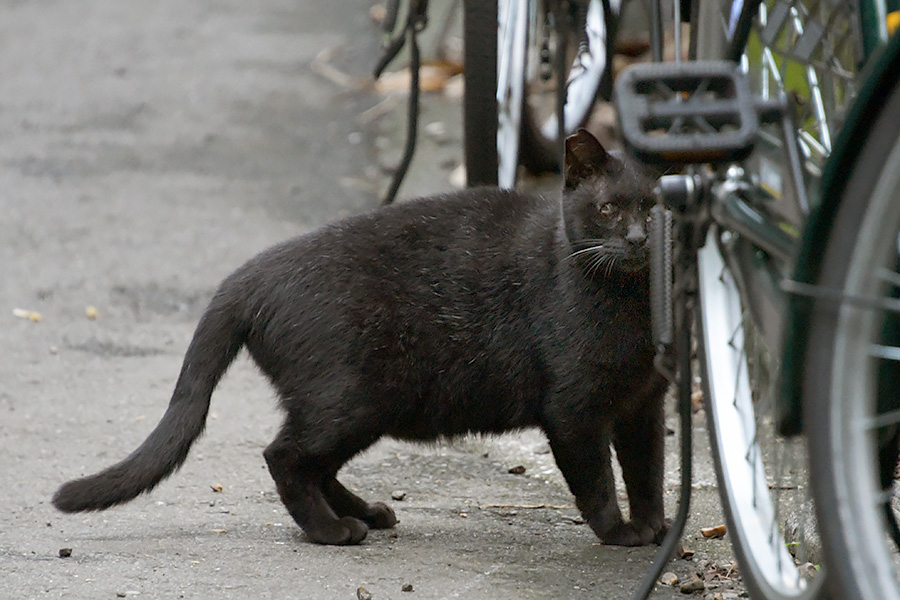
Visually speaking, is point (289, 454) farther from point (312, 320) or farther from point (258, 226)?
point (258, 226)

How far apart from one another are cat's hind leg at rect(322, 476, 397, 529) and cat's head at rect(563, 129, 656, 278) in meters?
0.73

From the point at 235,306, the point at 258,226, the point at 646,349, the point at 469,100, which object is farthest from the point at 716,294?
the point at 258,226

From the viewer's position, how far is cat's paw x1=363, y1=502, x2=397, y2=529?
271 centimetres

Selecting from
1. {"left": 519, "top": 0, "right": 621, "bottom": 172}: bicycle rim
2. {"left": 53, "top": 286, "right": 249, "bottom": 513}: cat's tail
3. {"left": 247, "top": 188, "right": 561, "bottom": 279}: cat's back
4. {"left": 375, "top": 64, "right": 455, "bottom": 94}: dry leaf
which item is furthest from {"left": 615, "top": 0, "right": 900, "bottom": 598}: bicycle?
{"left": 375, "top": 64, "right": 455, "bottom": 94}: dry leaf

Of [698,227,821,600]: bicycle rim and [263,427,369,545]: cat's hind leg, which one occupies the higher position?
[698,227,821,600]: bicycle rim

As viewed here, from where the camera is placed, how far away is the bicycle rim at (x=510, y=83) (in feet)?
12.8

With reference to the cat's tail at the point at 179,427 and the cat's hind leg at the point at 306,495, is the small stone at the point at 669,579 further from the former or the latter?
the cat's tail at the point at 179,427

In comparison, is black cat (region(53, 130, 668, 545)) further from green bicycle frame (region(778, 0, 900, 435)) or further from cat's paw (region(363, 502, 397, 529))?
green bicycle frame (region(778, 0, 900, 435))

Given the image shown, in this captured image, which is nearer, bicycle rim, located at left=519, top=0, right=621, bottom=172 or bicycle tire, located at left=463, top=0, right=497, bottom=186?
bicycle tire, located at left=463, top=0, right=497, bottom=186

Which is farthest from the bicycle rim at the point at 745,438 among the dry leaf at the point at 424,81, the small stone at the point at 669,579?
the dry leaf at the point at 424,81

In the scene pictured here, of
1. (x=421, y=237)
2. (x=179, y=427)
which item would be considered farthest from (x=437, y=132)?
(x=179, y=427)

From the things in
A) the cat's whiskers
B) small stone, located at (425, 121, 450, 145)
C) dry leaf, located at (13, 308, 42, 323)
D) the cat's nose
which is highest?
the cat's nose

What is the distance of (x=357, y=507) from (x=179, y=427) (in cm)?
45

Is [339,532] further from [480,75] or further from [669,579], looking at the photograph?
[480,75]
